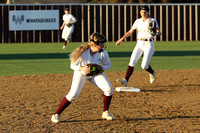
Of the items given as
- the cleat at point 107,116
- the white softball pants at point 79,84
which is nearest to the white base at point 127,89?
the cleat at point 107,116

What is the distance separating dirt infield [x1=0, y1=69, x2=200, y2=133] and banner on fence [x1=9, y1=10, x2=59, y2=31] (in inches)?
748

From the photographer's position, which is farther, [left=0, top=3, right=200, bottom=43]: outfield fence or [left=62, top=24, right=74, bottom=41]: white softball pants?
[left=0, top=3, right=200, bottom=43]: outfield fence

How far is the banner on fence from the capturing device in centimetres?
3266

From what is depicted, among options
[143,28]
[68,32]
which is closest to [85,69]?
[143,28]

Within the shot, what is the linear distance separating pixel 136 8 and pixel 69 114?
2620 cm

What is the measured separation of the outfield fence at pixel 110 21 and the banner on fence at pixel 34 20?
0.83ft

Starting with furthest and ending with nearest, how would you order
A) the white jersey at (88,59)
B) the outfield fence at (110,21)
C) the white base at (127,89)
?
the outfield fence at (110,21) < the white base at (127,89) < the white jersey at (88,59)

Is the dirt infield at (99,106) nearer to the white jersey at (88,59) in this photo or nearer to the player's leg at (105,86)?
the player's leg at (105,86)

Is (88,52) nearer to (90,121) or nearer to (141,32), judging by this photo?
(90,121)

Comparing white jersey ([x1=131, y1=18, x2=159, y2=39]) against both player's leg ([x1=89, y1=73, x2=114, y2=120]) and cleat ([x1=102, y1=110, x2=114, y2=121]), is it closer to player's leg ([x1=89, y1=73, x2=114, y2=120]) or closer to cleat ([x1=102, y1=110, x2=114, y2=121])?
player's leg ([x1=89, y1=73, x2=114, y2=120])

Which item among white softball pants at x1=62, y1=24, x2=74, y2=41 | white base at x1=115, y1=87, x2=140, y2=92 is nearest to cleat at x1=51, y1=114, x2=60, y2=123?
white base at x1=115, y1=87, x2=140, y2=92

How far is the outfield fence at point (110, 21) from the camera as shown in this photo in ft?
108

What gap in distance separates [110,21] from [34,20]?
5712mm

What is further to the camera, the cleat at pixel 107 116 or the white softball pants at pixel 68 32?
the white softball pants at pixel 68 32
